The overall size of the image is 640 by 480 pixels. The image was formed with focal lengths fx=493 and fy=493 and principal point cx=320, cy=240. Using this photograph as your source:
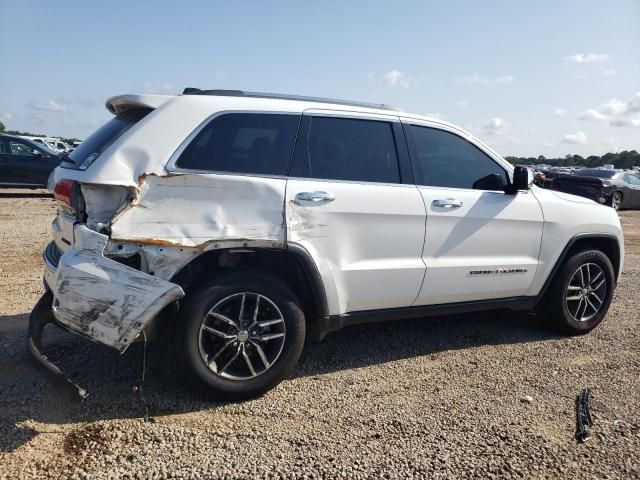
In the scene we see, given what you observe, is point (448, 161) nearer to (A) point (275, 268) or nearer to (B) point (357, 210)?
(B) point (357, 210)

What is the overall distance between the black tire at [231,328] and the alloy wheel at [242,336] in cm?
2

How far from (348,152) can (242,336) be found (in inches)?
58.7

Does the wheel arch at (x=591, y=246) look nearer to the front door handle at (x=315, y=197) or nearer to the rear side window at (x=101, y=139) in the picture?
the front door handle at (x=315, y=197)

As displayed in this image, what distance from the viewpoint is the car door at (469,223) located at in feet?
12.4

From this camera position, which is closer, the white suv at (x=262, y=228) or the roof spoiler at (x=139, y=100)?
the white suv at (x=262, y=228)

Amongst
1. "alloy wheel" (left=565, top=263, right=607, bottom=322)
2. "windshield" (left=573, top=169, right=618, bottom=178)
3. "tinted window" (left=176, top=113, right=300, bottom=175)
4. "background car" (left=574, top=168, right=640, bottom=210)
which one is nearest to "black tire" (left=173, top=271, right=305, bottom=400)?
"tinted window" (left=176, top=113, right=300, bottom=175)

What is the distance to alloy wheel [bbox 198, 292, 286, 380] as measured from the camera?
3.10 metres

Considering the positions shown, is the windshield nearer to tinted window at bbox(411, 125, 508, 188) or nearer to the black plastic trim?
tinted window at bbox(411, 125, 508, 188)

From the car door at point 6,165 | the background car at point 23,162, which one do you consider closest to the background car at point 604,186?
the background car at point 23,162

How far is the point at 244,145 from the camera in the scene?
3230 millimetres

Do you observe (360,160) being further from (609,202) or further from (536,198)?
(609,202)

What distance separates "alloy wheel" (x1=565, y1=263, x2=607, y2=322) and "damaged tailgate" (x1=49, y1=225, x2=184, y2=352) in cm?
366

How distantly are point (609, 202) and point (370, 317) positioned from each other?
16658 mm

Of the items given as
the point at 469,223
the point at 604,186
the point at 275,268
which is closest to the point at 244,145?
the point at 275,268
